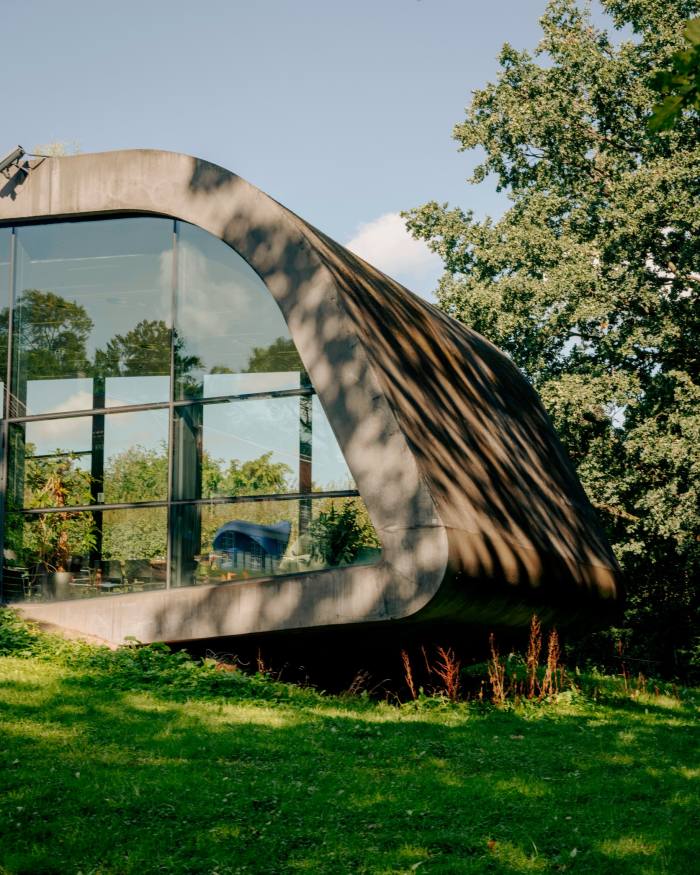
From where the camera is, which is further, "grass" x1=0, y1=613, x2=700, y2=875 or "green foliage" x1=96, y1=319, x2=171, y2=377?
"green foliage" x1=96, y1=319, x2=171, y2=377

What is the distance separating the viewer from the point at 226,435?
42.2ft

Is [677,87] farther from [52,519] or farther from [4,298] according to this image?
[4,298]

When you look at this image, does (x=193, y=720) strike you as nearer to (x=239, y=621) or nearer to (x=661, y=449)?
(x=239, y=621)

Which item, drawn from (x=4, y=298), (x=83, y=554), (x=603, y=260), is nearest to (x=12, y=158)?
(x=4, y=298)

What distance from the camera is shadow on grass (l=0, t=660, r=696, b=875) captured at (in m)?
6.26

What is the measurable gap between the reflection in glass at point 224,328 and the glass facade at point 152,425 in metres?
0.02

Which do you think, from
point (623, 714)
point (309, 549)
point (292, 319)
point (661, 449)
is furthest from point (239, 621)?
point (661, 449)

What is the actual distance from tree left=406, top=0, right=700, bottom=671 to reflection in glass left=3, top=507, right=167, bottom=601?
11.5 m

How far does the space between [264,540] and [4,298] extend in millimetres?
5195

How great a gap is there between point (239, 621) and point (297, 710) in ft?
5.53

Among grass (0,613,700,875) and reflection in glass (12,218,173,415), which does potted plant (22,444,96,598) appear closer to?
reflection in glass (12,218,173,415)


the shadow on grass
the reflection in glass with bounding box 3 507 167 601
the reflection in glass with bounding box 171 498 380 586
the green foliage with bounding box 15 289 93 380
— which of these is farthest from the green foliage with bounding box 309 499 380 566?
the green foliage with bounding box 15 289 93 380

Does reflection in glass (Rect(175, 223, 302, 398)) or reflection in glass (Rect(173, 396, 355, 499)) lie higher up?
reflection in glass (Rect(175, 223, 302, 398))

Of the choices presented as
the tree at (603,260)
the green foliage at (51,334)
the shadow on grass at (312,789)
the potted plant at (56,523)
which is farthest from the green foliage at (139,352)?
the tree at (603,260)
